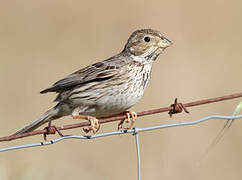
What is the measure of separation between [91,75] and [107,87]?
0.28m

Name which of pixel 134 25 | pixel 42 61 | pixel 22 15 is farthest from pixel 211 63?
pixel 22 15

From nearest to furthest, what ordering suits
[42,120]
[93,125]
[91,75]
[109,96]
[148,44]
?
[93,125] < [109,96] < [42,120] < [91,75] < [148,44]

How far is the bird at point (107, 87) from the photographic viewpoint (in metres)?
6.72

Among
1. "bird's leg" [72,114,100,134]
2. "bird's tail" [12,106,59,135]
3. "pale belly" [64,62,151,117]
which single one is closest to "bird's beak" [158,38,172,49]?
"pale belly" [64,62,151,117]

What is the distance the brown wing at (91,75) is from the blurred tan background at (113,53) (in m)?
0.92

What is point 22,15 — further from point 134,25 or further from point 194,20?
point 194,20

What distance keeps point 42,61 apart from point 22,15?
2404 millimetres

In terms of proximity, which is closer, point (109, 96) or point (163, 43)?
point (109, 96)

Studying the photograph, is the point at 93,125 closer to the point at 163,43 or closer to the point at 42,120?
the point at 42,120

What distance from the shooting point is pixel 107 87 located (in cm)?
683

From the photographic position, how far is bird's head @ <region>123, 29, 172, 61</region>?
23.6ft

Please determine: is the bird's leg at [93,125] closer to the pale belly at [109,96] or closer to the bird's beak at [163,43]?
the pale belly at [109,96]

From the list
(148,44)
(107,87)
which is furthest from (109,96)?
(148,44)

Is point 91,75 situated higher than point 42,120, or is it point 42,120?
point 91,75
